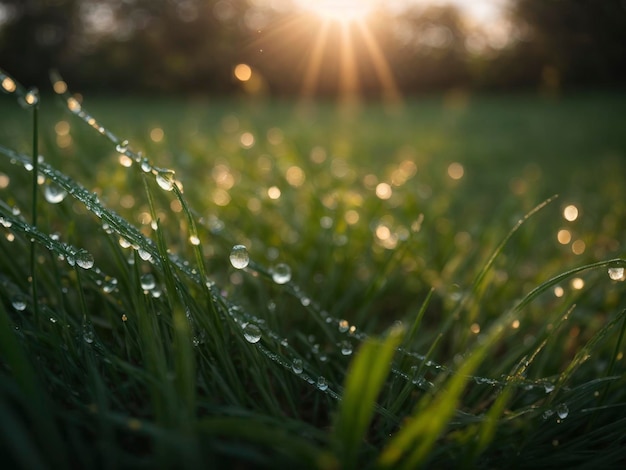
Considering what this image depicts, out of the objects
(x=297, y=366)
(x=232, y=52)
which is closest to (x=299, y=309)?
(x=297, y=366)

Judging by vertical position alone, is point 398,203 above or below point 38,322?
above

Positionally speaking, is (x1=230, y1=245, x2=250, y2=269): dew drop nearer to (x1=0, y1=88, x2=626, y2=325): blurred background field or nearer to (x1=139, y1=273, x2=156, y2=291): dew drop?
(x1=139, y1=273, x2=156, y2=291): dew drop

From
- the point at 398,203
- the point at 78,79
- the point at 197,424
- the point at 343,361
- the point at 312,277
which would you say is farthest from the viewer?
the point at 78,79

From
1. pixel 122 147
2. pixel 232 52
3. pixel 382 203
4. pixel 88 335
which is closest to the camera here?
pixel 88 335

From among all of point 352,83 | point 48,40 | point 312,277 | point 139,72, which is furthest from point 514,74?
point 312,277

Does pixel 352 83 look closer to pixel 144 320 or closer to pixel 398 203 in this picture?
pixel 398 203

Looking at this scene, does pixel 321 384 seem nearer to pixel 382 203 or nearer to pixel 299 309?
pixel 299 309

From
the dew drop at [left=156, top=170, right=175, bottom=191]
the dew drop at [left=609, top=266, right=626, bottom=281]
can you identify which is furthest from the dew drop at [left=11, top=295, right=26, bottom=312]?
the dew drop at [left=609, top=266, right=626, bottom=281]

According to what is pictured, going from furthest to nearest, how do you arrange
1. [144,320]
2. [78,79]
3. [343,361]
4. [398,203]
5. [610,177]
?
1. [78,79]
2. [610,177]
3. [398,203]
4. [343,361]
5. [144,320]
